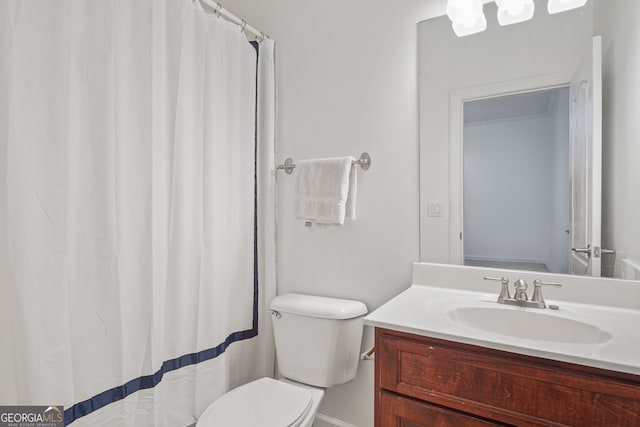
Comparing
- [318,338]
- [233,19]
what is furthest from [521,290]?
[233,19]

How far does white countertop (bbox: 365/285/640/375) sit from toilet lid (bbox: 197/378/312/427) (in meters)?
0.50

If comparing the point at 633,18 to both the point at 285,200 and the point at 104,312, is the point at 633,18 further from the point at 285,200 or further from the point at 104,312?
the point at 104,312

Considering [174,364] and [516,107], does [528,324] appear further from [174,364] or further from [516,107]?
[174,364]

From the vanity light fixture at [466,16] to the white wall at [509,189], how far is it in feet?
1.24

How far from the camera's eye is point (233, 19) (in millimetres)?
1701

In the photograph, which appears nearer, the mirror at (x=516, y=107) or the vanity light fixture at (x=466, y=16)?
the mirror at (x=516, y=107)

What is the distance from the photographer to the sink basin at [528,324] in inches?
42.3

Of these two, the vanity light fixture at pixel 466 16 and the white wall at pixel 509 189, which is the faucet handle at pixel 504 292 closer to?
the white wall at pixel 509 189

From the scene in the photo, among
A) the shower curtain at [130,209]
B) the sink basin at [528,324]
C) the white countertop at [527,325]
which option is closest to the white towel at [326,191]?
the shower curtain at [130,209]

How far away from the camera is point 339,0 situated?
173 cm

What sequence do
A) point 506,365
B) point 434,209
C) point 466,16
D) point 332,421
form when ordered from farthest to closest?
point 332,421 → point 434,209 → point 466,16 → point 506,365

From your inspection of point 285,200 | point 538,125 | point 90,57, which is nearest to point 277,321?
point 285,200

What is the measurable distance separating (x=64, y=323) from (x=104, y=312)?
0.13m

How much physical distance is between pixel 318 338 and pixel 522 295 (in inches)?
32.2
